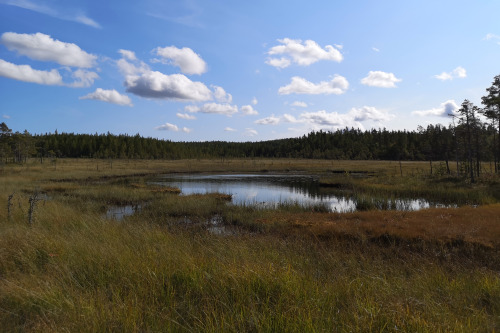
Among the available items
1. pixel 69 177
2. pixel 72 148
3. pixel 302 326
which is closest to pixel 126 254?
pixel 302 326

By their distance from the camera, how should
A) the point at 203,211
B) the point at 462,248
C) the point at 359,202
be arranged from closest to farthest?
the point at 462,248 → the point at 203,211 → the point at 359,202

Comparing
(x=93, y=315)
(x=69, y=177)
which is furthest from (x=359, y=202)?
(x=69, y=177)

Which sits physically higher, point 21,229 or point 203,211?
point 21,229

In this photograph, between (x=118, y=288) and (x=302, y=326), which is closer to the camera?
(x=302, y=326)

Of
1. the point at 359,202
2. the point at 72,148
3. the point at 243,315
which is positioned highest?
the point at 72,148

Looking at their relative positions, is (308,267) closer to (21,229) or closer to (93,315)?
(93,315)

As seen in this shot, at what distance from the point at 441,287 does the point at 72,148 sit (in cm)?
14677

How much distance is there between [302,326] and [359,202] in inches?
865

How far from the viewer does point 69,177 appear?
3894cm

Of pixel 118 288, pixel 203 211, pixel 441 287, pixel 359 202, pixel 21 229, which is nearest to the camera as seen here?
pixel 118 288

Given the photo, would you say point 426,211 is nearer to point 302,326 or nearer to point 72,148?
point 302,326

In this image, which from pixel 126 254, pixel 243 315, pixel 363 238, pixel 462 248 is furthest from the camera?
pixel 363 238

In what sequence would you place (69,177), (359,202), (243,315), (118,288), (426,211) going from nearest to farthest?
(243,315)
(118,288)
(426,211)
(359,202)
(69,177)

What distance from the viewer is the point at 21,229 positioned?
26.4 feet
